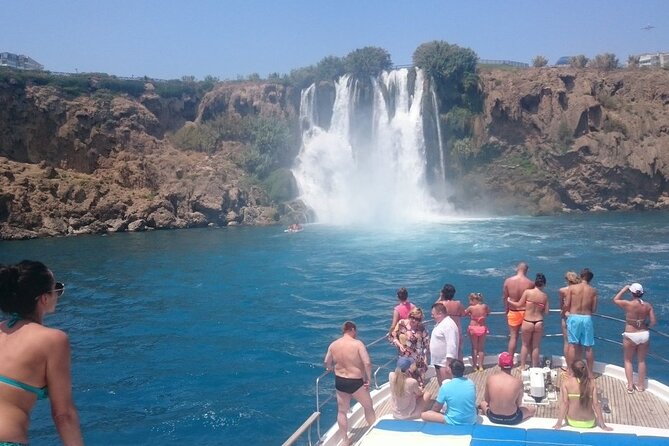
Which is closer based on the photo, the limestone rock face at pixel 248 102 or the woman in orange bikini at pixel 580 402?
the woman in orange bikini at pixel 580 402

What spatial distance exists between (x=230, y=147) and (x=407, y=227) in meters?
24.1

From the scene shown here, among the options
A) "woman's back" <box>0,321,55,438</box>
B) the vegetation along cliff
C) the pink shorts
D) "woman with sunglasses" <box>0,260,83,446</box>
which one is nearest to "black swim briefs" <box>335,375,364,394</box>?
the pink shorts

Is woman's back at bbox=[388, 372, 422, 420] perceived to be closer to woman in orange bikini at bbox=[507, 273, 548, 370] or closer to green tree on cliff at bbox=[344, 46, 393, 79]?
woman in orange bikini at bbox=[507, 273, 548, 370]

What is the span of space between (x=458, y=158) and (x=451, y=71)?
25.5ft

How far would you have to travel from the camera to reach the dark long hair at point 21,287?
320 centimetres

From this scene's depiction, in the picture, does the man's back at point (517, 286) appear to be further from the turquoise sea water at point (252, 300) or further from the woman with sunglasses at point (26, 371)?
the woman with sunglasses at point (26, 371)

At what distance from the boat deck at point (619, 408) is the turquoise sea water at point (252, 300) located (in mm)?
2792

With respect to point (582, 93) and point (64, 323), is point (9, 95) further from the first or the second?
point (582, 93)

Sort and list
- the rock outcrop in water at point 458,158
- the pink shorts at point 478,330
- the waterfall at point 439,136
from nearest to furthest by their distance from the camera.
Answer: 1. the pink shorts at point 478,330
2. the rock outcrop in water at point 458,158
3. the waterfall at point 439,136

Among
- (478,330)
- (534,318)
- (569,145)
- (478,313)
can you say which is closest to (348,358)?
(478,330)

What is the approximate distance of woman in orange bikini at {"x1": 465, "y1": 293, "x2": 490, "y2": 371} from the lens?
8867 millimetres

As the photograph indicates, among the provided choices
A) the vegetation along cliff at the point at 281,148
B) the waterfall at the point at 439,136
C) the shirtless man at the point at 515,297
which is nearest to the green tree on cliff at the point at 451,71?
the vegetation along cliff at the point at 281,148

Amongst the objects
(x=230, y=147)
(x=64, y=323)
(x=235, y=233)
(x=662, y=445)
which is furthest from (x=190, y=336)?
(x=230, y=147)

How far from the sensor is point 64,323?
57.3 feet
